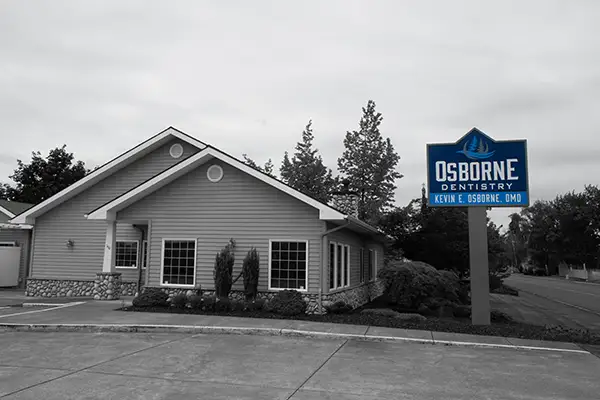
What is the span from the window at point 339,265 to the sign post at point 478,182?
3467 millimetres

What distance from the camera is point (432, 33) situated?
12.8 metres

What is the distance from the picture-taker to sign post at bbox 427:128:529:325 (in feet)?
41.5

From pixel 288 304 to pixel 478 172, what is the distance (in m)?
6.23

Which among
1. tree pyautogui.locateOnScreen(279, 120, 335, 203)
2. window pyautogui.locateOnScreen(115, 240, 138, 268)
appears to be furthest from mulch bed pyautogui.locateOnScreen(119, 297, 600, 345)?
tree pyautogui.locateOnScreen(279, 120, 335, 203)

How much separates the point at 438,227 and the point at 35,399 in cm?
2043

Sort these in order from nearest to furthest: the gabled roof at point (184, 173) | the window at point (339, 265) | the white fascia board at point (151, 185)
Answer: the gabled roof at point (184, 173), the window at point (339, 265), the white fascia board at point (151, 185)

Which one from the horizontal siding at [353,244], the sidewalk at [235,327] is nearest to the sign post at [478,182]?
the sidewalk at [235,327]

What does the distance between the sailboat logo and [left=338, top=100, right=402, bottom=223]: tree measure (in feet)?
72.7

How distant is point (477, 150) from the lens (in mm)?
12961

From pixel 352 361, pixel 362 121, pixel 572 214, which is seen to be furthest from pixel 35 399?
pixel 572 214

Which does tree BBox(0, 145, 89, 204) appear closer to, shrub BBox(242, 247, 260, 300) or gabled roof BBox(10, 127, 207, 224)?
gabled roof BBox(10, 127, 207, 224)

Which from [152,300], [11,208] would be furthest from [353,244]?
[11,208]

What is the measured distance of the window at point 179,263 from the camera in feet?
49.4

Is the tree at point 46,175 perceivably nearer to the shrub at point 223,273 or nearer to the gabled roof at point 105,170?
the gabled roof at point 105,170
